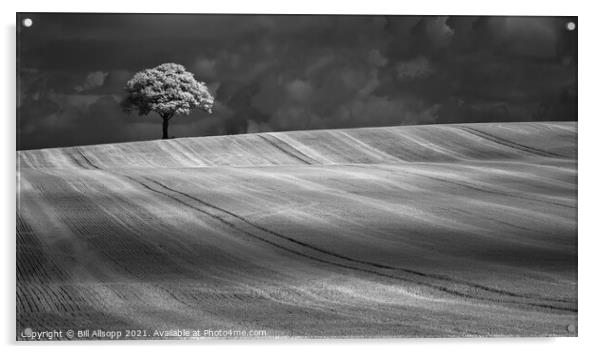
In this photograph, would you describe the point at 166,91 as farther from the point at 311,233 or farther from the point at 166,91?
the point at 311,233

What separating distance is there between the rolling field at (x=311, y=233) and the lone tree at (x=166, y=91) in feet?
1.16

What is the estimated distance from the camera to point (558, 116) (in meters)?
7.26

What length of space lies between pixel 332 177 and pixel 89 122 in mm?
2274

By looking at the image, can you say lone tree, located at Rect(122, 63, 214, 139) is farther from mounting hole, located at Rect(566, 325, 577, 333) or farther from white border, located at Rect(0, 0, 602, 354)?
mounting hole, located at Rect(566, 325, 577, 333)

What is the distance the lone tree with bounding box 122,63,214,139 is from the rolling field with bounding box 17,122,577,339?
35cm

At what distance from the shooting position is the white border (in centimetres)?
672

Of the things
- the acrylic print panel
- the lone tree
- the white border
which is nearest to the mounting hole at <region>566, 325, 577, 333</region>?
the acrylic print panel

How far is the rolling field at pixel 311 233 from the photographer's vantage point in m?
6.62

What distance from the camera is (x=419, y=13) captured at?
7.24 metres

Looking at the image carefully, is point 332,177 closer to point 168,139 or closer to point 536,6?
point 168,139

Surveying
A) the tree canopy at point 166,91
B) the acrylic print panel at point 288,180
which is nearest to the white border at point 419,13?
the acrylic print panel at point 288,180

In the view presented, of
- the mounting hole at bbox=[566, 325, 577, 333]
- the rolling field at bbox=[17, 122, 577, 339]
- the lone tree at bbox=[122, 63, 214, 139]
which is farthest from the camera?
the lone tree at bbox=[122, 63, 214, 139]

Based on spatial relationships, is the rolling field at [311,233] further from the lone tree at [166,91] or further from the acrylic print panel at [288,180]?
the lone tree at [166,91]

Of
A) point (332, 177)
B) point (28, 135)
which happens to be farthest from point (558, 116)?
point (28, 135)
